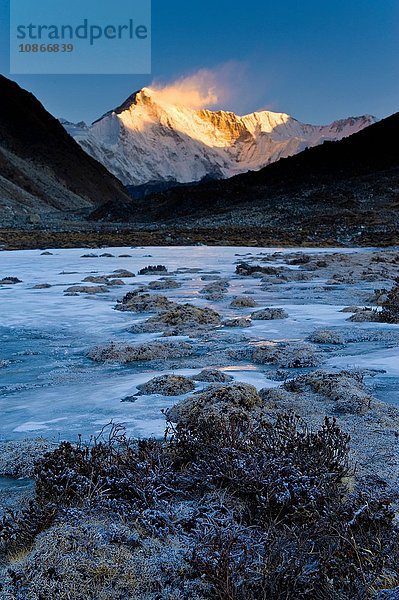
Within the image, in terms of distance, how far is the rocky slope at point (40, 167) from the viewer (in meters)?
84.3

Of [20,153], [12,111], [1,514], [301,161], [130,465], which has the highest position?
[12,111]

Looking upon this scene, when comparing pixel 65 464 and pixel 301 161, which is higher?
pixel 301 161

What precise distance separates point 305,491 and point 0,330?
6512 millimetres

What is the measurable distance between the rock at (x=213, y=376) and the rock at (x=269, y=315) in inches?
140

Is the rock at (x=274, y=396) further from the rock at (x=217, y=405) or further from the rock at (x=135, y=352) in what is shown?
the rock at (x=135, y=352)

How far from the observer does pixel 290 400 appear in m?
4.97

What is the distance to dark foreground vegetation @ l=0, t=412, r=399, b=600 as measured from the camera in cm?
248

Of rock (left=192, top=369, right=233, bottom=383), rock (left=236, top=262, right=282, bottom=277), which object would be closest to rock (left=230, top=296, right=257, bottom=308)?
rock (left=192, top=369, right=233, bottom=383)

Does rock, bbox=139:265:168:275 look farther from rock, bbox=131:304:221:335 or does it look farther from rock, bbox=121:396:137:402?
rock, bbox=121:396:137:402

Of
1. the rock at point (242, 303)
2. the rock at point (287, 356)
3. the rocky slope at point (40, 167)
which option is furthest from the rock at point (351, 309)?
the rocky slope at point (40, 167)

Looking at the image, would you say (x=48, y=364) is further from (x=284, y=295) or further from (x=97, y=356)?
(x=284, y=295)

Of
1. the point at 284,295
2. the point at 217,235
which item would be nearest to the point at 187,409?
the point at 284,295

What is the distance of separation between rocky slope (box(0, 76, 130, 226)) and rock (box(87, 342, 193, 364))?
223 ft

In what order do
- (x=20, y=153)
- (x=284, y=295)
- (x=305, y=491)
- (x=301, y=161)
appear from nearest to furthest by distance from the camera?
1. (x=305, y=491)
2. (x=284, y=295)
3. (x=301, y=161)
4. (x=20, y=153)
